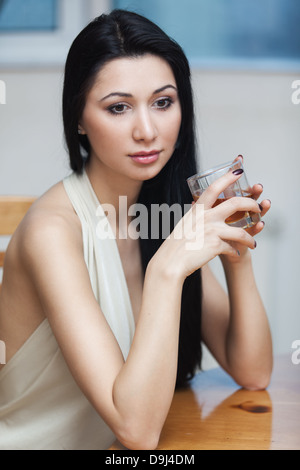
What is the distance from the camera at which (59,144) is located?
2553 mm

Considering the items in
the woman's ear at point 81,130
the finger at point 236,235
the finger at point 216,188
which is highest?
the woman's ear at point 81,130

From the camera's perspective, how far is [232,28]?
260 centimetres

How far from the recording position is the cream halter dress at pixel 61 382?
1188 mm

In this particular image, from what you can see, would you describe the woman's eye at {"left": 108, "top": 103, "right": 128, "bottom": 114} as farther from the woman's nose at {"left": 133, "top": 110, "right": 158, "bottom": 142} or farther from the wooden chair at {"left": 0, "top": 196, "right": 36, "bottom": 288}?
the wooden chair at {"left": 0, "top": 196, "right": 36, "bottom": 288}

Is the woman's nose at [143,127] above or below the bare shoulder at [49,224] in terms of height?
above

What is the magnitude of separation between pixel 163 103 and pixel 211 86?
1383 mm

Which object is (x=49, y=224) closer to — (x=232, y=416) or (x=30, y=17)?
(x=232, y=416)

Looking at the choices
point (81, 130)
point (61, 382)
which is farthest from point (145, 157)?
point (61, 382)

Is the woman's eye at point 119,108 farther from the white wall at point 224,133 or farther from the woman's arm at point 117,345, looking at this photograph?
the white wall at point 224,133

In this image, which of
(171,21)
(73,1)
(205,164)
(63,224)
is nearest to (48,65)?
(73,1)

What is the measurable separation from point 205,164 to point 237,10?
0.66m

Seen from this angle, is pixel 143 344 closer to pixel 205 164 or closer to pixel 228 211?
pixel 228 211

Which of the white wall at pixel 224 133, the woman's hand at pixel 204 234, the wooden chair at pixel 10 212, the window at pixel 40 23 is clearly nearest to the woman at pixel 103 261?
the woman's hand at pixel 204 234
